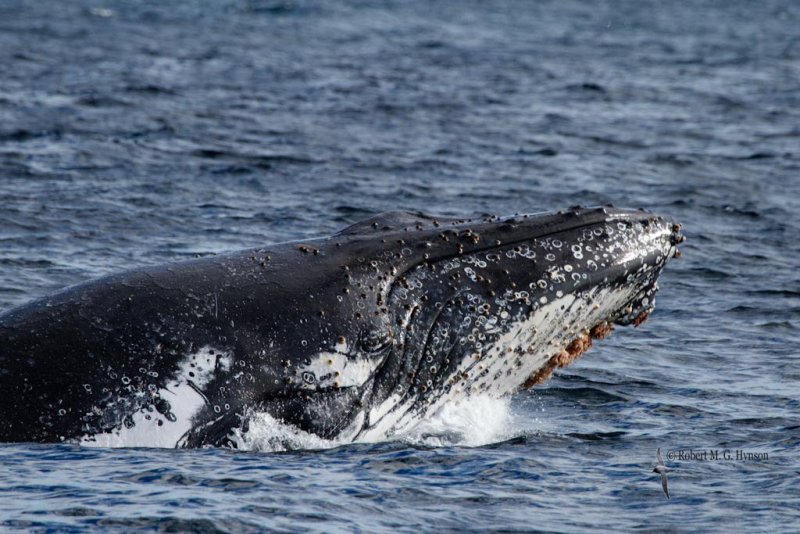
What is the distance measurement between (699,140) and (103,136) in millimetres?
10826

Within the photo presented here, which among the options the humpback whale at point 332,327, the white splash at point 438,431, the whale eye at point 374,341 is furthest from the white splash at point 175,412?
the whale eye at point 374,341

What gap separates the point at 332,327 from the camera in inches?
352

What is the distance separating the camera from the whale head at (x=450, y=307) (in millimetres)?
8945

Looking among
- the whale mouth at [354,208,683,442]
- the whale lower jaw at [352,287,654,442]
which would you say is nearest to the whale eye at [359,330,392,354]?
the whale mouth at [354,208,683,442]

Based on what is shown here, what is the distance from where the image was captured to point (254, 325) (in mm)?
8727

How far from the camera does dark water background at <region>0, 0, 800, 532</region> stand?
819 centimetres

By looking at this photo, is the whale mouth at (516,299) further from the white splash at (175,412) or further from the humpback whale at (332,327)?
the white splash at (175,412)

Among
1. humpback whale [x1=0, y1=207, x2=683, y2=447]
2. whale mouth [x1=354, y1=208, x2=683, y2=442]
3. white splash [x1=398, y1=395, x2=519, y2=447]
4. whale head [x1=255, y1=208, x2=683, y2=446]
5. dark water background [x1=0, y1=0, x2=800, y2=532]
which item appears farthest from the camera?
white splash [x1=398, y1=395, x2=519, y2=447]

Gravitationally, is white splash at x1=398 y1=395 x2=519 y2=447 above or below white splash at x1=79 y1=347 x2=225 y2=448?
below

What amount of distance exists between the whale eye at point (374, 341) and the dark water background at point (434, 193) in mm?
651

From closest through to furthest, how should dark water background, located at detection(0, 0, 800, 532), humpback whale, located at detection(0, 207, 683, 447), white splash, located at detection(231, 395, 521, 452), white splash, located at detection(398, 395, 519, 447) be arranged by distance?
dark water background, located at detection(0, 0, 800, 532) → humpback whale, located at detection(0, 207, 683, 447) → white splash, located at detection(231, 395, 521, 452) → white splash, located at detection(398, 395, 519, 447)

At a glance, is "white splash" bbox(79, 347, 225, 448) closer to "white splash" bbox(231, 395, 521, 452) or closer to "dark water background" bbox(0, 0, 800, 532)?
"dark water background" bbox(0, 0, 800, 532)

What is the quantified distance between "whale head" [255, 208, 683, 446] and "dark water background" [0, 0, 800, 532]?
0.38 m

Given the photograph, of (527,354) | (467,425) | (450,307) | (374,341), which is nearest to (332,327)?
(374,341)
